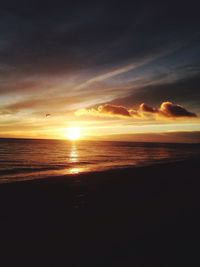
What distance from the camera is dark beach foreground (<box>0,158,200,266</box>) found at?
258 inches

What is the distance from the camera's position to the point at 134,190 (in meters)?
15.9

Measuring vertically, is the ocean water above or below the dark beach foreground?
below

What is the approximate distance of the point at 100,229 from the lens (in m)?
8.62

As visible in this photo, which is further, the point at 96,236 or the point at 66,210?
the point at 66,210

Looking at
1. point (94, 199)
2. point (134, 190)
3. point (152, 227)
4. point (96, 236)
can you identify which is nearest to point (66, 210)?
point (94, 199)

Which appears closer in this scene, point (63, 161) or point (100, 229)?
point (100, 229)

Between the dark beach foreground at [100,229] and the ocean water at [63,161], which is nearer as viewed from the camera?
the dark beach foreground at [100,229]

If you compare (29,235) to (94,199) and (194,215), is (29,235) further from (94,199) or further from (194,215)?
(194,215)

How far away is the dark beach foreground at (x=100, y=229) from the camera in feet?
21.5

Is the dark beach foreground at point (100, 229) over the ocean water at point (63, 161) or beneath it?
over

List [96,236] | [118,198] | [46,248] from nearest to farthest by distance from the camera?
[46,248] < [96,236] < [118,198]

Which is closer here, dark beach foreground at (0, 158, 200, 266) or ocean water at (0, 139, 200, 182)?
dark beach foreground at (0, 158, 200, 266)

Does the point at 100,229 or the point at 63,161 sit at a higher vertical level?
the point at 100,229

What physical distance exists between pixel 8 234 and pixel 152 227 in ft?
17.0
